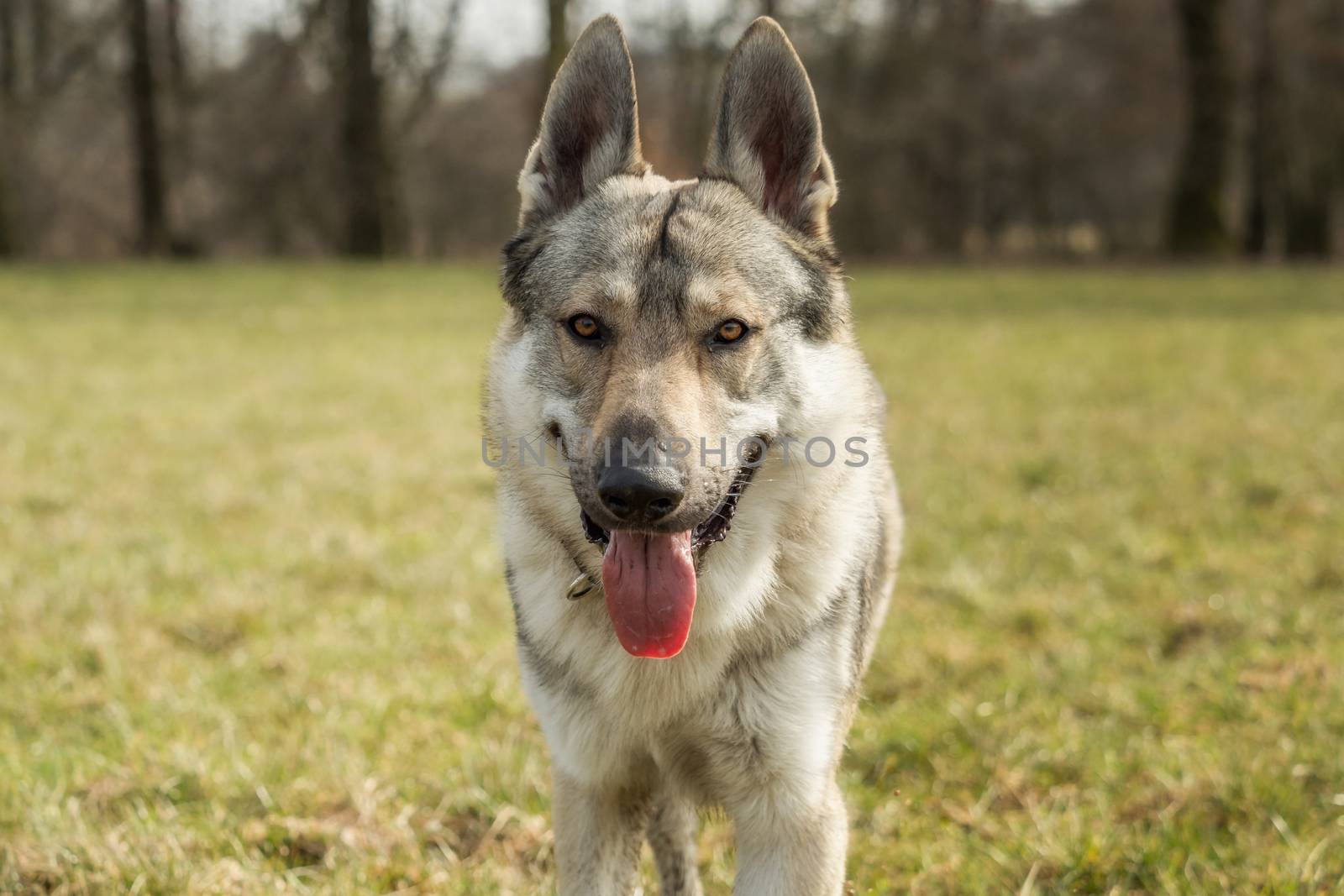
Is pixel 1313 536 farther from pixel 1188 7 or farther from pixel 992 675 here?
pixel 1188 7

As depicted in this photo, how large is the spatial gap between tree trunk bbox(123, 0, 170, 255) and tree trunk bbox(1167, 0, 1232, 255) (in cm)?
2169

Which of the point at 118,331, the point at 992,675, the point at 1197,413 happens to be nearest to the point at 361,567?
the point at 992,675

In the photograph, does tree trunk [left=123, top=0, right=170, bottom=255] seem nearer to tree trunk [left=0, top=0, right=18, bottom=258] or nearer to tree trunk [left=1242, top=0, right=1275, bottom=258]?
tree trunk [left=0, top=0, right=18, bottom=258]

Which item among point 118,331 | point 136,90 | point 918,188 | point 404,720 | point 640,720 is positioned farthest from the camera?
point 918,188

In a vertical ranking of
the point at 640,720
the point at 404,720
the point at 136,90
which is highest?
the point at 136,90

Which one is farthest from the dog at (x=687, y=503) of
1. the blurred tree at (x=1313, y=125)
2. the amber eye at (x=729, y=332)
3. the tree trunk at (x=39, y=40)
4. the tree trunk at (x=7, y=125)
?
the blurred tree at (x=1313, y=125)

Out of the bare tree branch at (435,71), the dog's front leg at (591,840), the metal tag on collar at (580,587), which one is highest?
the bare tree branch at (435,71)

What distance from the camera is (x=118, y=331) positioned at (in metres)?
12.9

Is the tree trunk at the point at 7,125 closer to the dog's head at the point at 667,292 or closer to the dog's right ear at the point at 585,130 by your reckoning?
the dog's right ear at the point at 585,130

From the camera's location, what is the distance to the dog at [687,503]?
2424 mm

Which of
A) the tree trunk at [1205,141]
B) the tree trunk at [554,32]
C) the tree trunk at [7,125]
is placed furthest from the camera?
the tree trunk at [1205,141]

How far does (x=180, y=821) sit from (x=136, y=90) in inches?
957

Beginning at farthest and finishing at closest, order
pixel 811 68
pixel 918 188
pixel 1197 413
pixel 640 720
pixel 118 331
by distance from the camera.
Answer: pixel 918 188 < pixel 811 68 < pixel 118 331 < pixel 1197 413 < pixel 640 720

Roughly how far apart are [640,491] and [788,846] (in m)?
0.86
